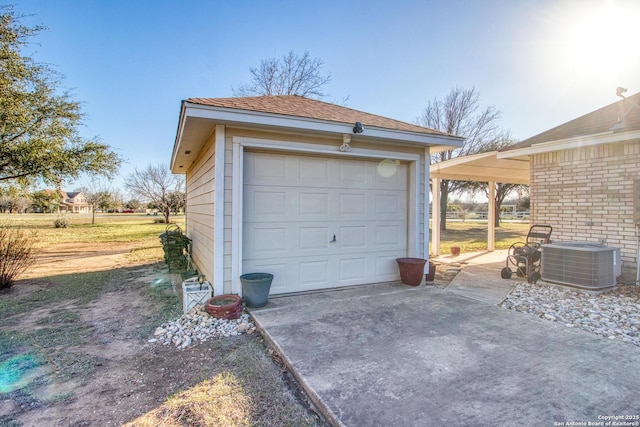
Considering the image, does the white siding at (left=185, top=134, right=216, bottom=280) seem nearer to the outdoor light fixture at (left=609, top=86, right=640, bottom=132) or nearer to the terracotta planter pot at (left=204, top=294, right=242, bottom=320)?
the terracotta planter pot at (left=204, top=294, right=242, bottom=320)

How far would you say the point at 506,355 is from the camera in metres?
2.82

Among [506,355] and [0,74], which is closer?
[506,355]

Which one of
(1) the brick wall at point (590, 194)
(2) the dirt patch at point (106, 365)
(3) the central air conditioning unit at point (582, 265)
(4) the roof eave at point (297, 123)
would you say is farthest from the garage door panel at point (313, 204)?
(1) the brick wall at point (590, 194)

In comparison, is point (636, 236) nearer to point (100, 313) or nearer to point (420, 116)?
point (100, 313)

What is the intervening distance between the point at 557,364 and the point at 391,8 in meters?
7.44

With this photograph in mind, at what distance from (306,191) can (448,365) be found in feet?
10.2

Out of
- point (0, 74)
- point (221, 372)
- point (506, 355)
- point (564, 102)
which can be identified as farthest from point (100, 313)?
point (564, 102)

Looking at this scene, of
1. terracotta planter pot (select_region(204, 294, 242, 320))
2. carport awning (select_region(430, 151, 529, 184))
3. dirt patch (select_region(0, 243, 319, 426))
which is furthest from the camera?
carport awning (select_region(430, 151, 529, 184))

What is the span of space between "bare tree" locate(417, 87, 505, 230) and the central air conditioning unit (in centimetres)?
1410

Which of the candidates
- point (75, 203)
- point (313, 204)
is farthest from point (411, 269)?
point (75, 203)

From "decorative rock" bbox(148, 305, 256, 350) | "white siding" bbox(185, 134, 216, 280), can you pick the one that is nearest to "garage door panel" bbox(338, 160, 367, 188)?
"white siding" bbox(185, 134, 216, 280)

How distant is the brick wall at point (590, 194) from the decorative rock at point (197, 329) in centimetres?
634

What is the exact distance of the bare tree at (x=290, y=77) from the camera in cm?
1797

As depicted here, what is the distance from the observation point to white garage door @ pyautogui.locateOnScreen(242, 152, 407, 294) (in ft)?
15.2
